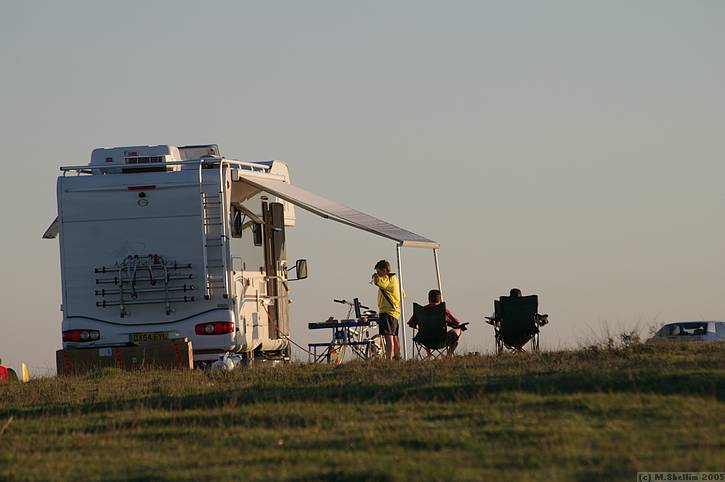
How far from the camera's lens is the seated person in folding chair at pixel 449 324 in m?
20.8

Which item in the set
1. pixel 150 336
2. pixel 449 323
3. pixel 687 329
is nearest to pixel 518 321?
pixel 449 323

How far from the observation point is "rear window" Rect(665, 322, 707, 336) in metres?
28.8

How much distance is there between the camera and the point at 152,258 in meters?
19.7

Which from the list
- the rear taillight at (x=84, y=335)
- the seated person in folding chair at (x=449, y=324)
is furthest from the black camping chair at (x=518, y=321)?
the rear taillight at (x=84, y=335)

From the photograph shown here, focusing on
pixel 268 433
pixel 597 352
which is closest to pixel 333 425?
pixel 268 433

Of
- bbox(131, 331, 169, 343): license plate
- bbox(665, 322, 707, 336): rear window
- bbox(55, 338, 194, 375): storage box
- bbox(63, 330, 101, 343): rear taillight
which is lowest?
bbox(55, 338, 194, 375): storage box

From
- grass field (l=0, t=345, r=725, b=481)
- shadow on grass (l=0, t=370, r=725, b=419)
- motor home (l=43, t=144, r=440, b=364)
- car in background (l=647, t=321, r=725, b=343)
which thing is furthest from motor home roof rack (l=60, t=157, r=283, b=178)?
car in background (l=647, t=321, r=725, b=343)

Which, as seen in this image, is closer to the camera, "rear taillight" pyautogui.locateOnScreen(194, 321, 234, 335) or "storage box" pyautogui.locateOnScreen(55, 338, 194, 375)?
"storage box" pyautogui.locateOnScreen(55, 338, 194, 375)

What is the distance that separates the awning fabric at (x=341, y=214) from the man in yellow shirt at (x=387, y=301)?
637 mm

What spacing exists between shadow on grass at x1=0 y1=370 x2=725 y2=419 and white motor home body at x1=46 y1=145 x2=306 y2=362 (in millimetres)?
5104

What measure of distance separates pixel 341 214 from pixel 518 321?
3.13m

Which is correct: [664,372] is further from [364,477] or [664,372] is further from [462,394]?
[364,477]

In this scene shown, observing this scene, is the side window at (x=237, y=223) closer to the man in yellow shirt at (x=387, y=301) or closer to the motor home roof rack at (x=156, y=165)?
the motor home roof rack at (x=156, y=165)

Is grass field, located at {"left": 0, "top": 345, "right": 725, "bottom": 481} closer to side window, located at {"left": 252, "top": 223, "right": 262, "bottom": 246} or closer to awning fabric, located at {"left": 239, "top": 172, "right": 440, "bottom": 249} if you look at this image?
awning fabric, located at {"left": 239, "top": 172, "right": 440, "bottom": 249}
